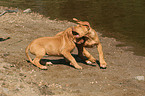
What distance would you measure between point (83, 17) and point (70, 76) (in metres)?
13.3

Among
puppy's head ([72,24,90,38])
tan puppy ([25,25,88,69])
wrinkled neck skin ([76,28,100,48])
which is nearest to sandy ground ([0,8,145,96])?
tan puppy ([25,25,88,69])

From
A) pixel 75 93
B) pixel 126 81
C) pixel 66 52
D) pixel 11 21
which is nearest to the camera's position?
pixel 75 93

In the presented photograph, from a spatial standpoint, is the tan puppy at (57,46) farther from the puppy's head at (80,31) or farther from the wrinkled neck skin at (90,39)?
the wrinkled neck skin at (90,39)

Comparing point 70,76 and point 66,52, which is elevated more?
point 66,52

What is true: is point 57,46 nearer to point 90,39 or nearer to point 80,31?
point 80,31

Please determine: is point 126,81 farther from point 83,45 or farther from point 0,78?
point 0,78

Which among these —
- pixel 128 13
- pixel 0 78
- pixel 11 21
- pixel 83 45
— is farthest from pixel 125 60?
pixel 128 13

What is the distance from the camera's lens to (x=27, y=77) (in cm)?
629

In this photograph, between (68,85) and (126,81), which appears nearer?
(68,85)

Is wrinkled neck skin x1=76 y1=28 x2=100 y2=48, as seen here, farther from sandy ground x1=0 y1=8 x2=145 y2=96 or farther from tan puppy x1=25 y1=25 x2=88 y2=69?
sandy ground x1=0 y1=8 x2=145 y2=96

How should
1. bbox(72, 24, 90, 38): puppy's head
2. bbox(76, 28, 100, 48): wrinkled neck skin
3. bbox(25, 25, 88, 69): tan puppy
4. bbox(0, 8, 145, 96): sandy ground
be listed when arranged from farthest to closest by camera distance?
bbox(76, 28, 100, 48): wrinkled neck skin
bbox(25, 25, 88, 69): tan puppy
bbox(72, 24, 90, 38): puppy's head
bbox(0, 8, 145, 96): sandy ground

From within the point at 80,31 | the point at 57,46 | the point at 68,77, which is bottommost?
the point at 68,77

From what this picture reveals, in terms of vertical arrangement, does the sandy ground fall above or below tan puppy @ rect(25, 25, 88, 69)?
below

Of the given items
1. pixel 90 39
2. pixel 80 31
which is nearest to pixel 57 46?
pixel 80 31
